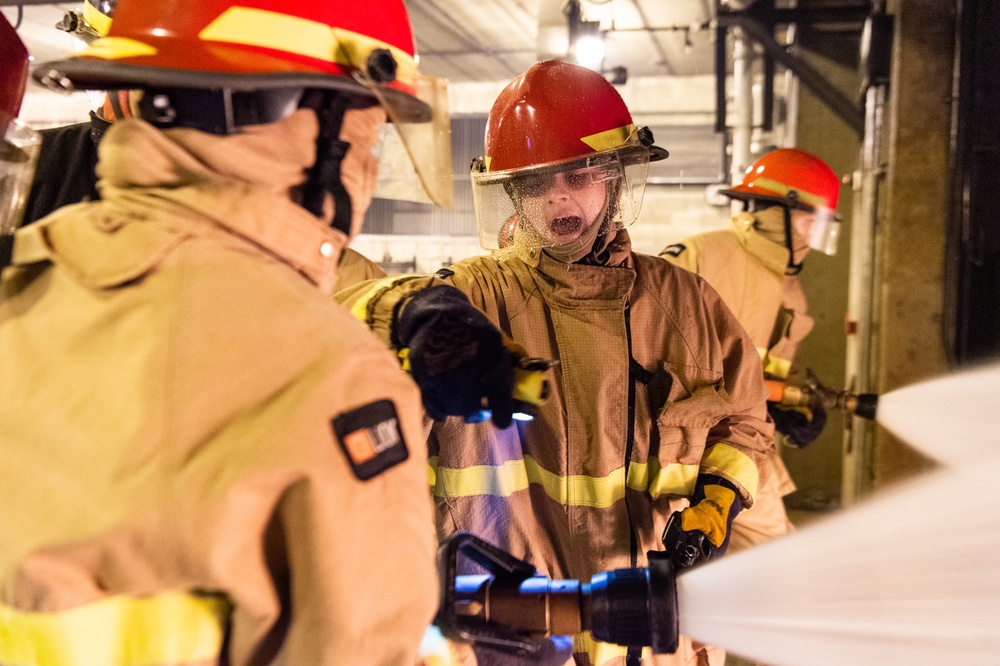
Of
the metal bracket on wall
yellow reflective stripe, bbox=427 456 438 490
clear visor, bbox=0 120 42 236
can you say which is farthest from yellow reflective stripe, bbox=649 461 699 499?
the metal bracket on wall

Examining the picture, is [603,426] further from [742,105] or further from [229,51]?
[742,105]

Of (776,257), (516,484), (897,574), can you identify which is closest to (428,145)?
(516,484)

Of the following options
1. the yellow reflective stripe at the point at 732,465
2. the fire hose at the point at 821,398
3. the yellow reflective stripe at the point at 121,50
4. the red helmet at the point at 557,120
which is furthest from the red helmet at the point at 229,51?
the fire hose at the point at 821,398

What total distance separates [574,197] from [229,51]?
142 centimetres

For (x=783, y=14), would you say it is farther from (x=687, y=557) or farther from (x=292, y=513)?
(x=292, y=513)

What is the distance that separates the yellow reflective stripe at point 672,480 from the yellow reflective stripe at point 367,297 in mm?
966

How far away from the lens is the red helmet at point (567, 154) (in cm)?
234

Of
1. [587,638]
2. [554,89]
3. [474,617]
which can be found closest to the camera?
[474,617]

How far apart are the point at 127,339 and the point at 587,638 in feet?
5.03

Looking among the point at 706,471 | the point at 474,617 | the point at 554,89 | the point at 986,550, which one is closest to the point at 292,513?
the point at 474,617

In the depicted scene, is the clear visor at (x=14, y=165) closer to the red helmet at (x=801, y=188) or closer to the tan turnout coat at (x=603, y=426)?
the tan turnout coat at (x=603, y=426)

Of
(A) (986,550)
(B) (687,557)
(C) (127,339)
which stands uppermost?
(C) (127,339)

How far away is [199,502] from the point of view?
0.82 m

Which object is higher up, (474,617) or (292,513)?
(292,513)
